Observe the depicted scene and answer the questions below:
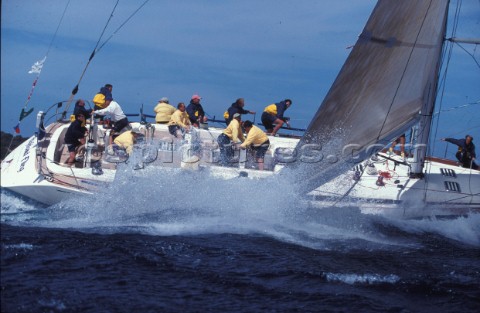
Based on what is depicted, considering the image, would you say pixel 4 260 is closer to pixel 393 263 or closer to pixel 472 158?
pixel 393 263

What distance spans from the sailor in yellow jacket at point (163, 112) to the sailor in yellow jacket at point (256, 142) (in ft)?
11.4

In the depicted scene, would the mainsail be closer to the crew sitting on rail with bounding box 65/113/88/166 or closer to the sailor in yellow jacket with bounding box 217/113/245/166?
the sailor in yellow jacket with bounding box 217/113/245/166

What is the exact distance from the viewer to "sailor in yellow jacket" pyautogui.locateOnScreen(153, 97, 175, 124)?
1903 cm

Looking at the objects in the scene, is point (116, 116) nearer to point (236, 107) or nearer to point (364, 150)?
point (236, 107)

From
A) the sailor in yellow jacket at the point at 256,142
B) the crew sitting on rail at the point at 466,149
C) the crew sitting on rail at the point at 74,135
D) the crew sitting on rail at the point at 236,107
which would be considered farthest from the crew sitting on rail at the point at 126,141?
the crew sitting on rail at the point at 466,149

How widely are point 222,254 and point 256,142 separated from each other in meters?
5.66

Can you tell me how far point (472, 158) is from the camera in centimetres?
1753

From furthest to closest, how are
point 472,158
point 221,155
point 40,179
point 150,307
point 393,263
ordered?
point 472,158 < point 221,155 < point 40,179 < point 393,263 < point 150,307

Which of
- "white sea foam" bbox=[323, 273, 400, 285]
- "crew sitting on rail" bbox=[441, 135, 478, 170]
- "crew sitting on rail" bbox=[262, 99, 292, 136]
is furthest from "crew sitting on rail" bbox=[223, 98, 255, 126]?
"white sea foam" bbox=[323, 273, 400, 285]

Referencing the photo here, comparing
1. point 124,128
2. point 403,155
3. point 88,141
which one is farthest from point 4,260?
point 403,155

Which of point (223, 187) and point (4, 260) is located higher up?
point (223, 187)

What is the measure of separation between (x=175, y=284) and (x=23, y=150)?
954 cm

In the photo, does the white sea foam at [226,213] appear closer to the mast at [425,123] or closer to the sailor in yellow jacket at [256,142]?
the sailor in yellow jacket at [256,142]

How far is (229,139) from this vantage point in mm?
16500
